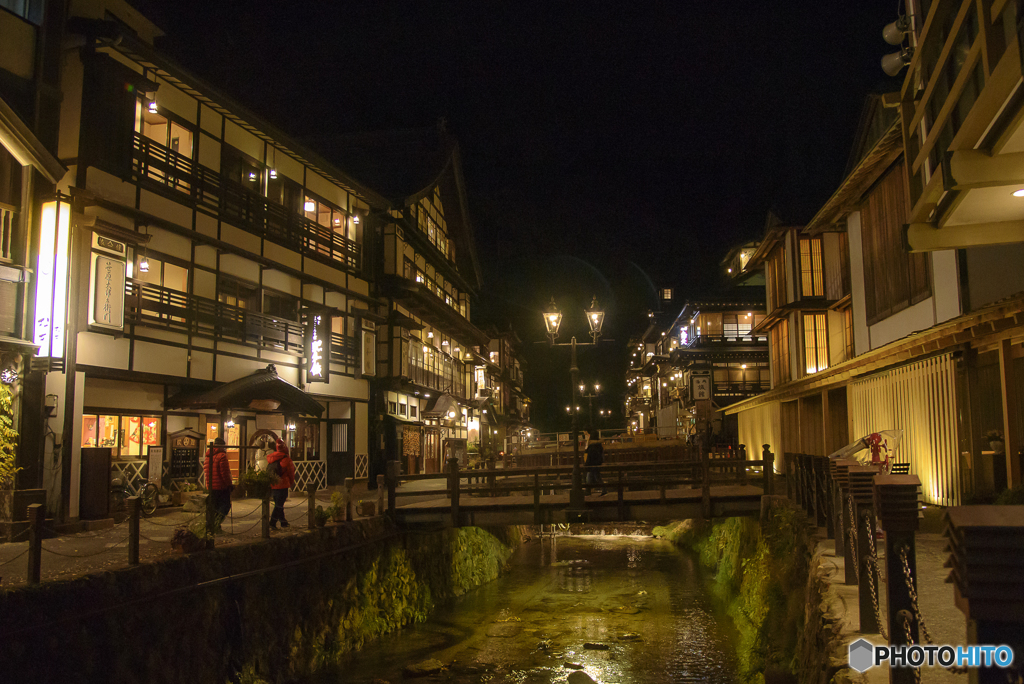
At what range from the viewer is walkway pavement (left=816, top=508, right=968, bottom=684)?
19.1ft

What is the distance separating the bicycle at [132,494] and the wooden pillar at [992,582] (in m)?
17.1

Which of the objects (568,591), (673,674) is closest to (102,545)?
(673,674)

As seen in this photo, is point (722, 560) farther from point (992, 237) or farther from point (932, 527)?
point (992, 237)

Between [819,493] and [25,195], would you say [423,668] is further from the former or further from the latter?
[25,195]

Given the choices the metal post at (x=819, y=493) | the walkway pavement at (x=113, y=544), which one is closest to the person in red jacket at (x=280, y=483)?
the walkway pavement at (x=113, y=544)

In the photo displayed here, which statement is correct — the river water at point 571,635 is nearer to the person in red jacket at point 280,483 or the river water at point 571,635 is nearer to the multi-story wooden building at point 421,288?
the person in red jacket at point 280,483

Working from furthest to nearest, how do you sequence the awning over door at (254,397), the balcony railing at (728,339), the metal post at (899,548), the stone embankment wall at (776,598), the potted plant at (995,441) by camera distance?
the balcony railing at (728,339), the awning over door at (254,397), the potted plant at (995,441), the stone embankment wall at (776,598), the metal post at (899,548)

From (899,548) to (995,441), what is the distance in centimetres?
978

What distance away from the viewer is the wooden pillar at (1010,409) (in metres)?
12.1

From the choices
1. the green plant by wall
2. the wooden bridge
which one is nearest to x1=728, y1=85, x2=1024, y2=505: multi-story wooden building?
the wooden bridge

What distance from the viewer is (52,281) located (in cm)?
1448

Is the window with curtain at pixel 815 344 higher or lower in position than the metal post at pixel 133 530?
higher

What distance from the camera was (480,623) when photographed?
18.7 metres

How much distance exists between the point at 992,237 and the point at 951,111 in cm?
217
